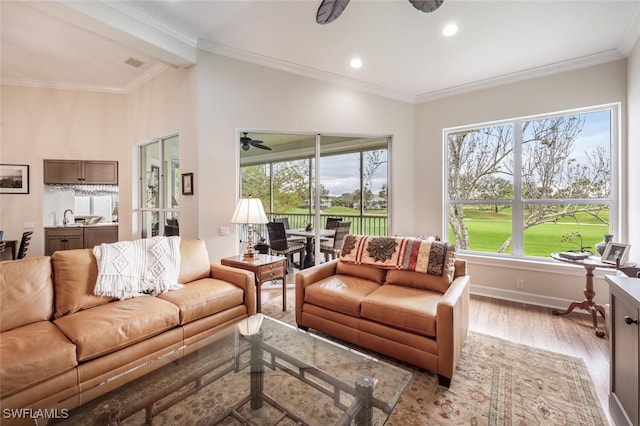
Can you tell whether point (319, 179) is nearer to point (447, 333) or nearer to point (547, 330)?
point (447, 333)

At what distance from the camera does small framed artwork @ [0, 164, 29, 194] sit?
446 centimetres

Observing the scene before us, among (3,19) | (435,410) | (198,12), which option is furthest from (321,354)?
(3,19)

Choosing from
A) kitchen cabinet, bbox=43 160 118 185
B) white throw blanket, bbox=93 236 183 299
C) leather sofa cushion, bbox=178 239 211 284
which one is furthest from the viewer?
kitchen cabinet, bbox=43 160 118 185

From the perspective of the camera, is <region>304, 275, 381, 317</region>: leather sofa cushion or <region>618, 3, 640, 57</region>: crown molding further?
<region>618, 3, 640, 57</region>: crown molding

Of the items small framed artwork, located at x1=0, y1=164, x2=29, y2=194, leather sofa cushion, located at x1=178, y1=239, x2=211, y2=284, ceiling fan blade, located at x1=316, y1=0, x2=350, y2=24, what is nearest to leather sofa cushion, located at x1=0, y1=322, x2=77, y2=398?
leather sofa cushion, located at x1=178, y1=239, x2=211, y2=284

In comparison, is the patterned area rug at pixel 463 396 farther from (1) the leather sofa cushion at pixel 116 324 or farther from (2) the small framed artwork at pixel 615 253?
(2) the small framed artwork at pixel 615 253

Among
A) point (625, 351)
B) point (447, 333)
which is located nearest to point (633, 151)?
point (625, 351)

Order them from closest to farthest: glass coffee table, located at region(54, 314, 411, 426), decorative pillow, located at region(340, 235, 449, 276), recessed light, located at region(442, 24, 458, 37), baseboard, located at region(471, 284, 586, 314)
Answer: glass coffee table, located at region(54, 314, 411, 426) < decorative pillow, located at region(340, 235, 449, 276) < recessed light, located at region(442, 24, 458, 37) < baseboard, located at region(471, 284, 586, 314)

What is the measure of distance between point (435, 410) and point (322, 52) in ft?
12.8

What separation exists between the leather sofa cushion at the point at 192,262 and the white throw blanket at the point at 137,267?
0.12 metres

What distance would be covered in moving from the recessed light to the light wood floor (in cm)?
323

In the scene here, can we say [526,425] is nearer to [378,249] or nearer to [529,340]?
[529,340]

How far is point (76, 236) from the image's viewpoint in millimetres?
4789

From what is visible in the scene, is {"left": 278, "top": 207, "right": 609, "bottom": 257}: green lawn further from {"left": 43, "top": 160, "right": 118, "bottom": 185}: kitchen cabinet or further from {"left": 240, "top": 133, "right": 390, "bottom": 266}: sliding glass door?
{"left": 43, "top": 160, "right": 118, "bottom": 185}: kitchen cabinet
